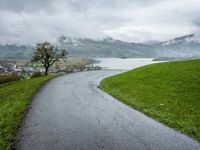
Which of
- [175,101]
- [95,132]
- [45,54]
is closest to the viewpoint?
[95,132]

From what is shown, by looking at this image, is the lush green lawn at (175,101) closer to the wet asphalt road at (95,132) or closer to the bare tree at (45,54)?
the wet asphalt road at (95,132)

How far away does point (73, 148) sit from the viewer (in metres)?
7.48

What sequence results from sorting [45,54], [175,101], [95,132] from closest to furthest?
[95,132] → [175,101] → [45,54]

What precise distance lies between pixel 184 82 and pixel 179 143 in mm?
14473

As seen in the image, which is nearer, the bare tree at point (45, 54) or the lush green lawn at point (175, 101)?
the lush green lawn at point (175, 101)

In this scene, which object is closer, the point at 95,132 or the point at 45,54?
the point at 95,132

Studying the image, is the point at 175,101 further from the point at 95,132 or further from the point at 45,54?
the point at 45,54

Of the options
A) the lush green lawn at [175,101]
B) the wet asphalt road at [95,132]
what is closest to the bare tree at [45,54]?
the lush green lawn at [175,101]

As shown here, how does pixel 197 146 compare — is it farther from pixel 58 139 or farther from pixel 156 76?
pixel 156 76

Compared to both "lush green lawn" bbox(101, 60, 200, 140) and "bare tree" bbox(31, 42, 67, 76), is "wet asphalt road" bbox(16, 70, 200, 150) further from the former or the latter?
"bare tree" bbox(31, 42, 67, 76)

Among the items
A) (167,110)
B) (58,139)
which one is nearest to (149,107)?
(167,110)

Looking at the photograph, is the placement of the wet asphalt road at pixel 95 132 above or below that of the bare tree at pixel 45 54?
below

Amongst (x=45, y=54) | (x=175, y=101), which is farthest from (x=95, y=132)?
(x=45, y=54)

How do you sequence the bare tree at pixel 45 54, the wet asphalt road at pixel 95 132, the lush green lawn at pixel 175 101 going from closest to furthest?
the wet asphalt road at pixel 95 132, the lush green lawn at pixel 175 101, the bare tree at pixel 45 54
